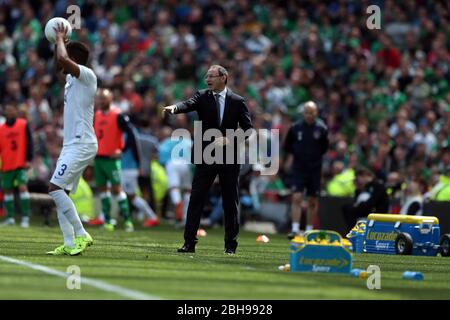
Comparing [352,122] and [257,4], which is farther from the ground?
[257,4]

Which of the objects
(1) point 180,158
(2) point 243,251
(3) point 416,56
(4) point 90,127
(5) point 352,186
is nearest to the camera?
(4) point 90,127

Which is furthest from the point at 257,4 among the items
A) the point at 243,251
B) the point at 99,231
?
the point at 243,251

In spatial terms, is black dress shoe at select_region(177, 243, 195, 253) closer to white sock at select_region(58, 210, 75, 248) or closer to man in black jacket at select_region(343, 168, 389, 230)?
white sock at select_region(58, 210, 75, 248)

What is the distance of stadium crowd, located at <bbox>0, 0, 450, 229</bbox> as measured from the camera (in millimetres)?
27422

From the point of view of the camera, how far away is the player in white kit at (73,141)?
555 inches

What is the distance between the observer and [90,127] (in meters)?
14.4

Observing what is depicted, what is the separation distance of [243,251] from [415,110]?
13.4 m

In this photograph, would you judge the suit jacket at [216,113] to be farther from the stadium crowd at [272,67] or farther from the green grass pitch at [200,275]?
the stadium crowd at [272,67]

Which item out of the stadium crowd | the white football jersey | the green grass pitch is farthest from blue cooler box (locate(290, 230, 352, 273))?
the stadium crowd

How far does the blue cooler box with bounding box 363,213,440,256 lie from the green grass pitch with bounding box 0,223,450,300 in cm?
61

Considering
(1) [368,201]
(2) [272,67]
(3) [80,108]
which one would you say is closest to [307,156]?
(1) [368,201]

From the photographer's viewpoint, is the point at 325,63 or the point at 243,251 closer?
the point at 243,251

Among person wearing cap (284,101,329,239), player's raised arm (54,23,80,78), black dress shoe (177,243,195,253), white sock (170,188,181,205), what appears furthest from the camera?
white sock (170,188,181,205)
